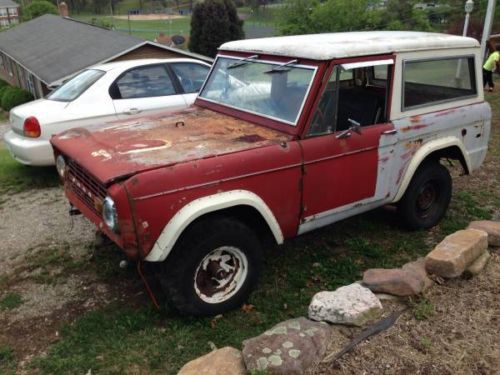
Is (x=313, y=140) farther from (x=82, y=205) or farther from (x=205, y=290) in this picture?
(x=82, y=205)

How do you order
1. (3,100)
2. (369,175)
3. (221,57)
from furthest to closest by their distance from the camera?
(3,100), (221,57), (369,175)

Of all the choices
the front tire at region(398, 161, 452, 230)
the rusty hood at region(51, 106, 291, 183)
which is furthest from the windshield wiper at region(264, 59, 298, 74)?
the front tire at region(398, 161, 452, 230)

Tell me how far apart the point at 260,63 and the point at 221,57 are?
66cm

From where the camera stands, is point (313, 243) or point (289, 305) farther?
point (313, 243)

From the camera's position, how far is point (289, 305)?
12.4 ft

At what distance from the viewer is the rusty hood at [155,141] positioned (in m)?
3.18

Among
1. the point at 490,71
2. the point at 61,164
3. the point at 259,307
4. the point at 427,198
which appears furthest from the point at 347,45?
the point at 490,71

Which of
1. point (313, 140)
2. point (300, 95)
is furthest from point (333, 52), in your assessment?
point (313, 140)

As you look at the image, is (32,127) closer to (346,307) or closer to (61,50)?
(346,307)

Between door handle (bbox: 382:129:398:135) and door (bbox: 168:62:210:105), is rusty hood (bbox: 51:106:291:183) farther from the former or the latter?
door (bbox: 168:62:210:105)

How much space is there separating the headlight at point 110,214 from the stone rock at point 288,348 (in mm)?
1130

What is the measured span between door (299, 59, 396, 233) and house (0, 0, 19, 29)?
80.5m

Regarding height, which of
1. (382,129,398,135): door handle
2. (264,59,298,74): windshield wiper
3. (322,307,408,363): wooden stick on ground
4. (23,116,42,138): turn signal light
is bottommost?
(322,307,408,363): wooden stick on ground

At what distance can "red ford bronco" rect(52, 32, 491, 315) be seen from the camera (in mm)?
3115
